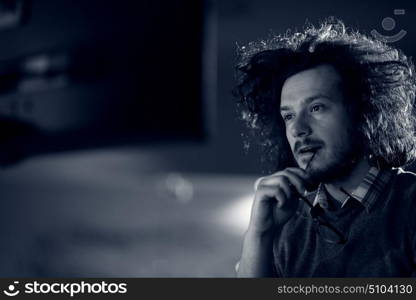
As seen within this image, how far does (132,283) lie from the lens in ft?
3.28

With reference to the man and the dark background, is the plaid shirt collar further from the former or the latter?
the dark background

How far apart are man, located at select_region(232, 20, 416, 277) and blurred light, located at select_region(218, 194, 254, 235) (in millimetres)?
36

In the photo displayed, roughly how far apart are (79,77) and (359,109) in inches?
26.1

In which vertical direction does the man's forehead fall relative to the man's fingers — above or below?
above

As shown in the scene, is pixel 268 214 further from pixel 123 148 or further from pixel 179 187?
pixel 123 148

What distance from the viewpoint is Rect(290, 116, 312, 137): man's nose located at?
98 centimetres

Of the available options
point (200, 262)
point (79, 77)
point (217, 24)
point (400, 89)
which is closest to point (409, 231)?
point (400, 89)

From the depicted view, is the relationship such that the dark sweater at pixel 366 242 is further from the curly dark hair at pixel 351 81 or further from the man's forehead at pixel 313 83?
the man's forehead at pixel 313 83

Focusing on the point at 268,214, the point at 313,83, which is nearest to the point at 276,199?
the point at 268,214

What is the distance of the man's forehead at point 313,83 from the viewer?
100cm

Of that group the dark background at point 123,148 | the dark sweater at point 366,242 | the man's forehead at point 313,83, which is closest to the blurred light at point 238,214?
the dark background at point 123,148

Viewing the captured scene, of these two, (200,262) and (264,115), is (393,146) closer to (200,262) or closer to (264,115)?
(264,115)

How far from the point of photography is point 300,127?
998 mm

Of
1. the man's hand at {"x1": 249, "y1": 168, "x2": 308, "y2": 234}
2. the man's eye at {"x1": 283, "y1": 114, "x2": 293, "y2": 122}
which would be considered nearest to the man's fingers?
the man's hand at {"x1": 249, "y1": 168, "x2": 308, "y2": 234}
